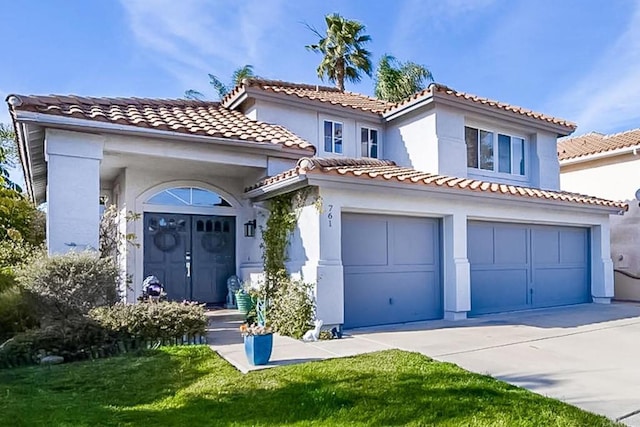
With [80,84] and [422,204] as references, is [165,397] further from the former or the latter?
[80,84]

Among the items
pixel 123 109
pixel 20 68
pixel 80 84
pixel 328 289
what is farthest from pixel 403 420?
pixel 20 68

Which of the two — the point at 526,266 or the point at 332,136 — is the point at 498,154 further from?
the point at 332,136

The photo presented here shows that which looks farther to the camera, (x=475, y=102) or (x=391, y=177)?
(x=475, y=102)

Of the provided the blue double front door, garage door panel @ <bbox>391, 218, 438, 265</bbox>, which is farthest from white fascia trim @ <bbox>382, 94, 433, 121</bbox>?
the blue double front door

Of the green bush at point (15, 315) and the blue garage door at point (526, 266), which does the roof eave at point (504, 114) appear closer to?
the blue garage door at point (526, 266)

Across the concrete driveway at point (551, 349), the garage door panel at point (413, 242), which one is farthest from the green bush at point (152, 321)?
the garage door panel at point (413, 242)

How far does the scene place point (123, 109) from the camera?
1166 cm

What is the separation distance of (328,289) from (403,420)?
15.1ft

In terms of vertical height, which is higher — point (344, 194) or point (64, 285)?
point (344, 194)

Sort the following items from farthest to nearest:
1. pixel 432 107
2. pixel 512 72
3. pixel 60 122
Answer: pixel 512 72, pixel 432 107, pixel 60 122

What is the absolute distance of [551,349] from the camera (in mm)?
8008

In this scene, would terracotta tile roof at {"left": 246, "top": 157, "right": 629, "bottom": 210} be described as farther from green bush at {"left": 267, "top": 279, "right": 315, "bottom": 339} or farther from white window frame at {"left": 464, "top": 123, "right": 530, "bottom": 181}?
green bush at {"left": 267, "top": 279, "right": 315, "bottom": 339}

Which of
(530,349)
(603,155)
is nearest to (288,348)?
(530,349)

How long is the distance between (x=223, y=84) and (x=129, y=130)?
2386cm
